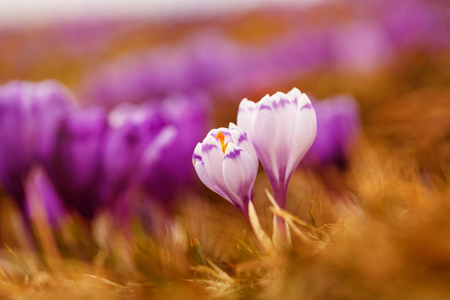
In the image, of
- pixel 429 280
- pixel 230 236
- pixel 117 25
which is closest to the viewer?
pixel 429 280

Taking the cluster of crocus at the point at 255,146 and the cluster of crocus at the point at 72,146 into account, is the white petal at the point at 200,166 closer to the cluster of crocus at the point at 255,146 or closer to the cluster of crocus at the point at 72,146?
the cluster of crocus at the point at 255,146

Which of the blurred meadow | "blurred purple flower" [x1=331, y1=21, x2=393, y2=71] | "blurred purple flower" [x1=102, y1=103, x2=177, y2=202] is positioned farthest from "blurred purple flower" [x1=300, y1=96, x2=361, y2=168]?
"blurred purple flower" [x1=331, y1=21, x2=393, y2=71]

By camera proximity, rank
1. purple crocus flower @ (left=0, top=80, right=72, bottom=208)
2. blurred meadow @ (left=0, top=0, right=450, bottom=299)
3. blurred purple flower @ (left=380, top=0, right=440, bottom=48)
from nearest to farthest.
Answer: blurred meadow @ (left=0, top=0, right=450, bottom=299)
purple crocus flower @ (left=0, top=80, right=72, bottom=208)
blurred purple flower @ (left=380, top=0, right=440, bottom=48)

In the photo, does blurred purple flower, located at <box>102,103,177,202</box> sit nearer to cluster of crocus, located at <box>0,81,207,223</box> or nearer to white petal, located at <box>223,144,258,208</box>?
cluster of crocus, located at <box>0,81,207,223</box>

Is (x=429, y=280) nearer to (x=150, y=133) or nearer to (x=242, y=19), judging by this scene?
(x=150, y=133)

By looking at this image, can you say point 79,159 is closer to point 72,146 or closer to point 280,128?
point 72,146

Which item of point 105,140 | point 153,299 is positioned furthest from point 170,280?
point 105,140

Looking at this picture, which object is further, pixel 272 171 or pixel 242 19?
pixel 242 19
